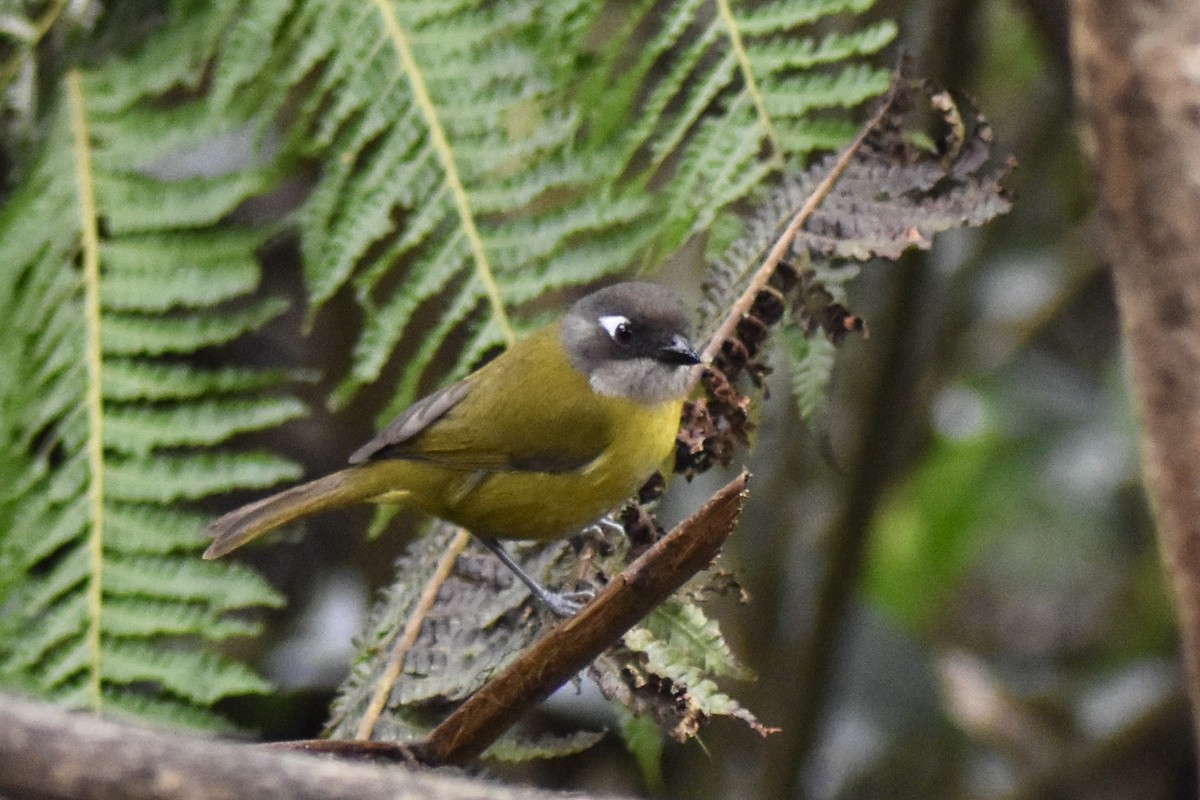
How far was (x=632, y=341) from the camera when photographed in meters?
2.38

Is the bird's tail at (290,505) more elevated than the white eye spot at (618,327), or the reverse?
the bird's tail at (290,505)

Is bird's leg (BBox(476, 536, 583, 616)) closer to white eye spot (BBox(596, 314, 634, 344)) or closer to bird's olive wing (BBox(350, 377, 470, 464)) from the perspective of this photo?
bird's olive wing (BBox(350, 377, 470, 464))

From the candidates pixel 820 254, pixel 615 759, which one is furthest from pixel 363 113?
pixel 615 759

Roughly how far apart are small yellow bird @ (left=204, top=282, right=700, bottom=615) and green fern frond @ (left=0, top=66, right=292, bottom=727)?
7.9 inches

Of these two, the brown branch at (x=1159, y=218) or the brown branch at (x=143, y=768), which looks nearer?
the brown branch at (x=143, y=768)

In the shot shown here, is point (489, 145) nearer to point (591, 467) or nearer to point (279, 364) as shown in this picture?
point (591, 467)

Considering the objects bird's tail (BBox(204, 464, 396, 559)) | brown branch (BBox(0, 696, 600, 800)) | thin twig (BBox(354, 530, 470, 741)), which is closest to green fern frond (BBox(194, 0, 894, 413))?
bird's tail (BBox(204, 464, 396, 559))

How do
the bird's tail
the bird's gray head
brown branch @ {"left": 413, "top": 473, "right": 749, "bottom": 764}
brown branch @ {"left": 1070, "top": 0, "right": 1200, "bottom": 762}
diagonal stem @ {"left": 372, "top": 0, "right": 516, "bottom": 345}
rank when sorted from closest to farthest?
brown branch @ {"left": 413, "top": 473, "right": 749, "bottom": 764}, brown branch @ {"left": 1070, "top": 0, "right": 1200, "bottom": 762}, the bird's tail, the bird's gray head, diagonal stem @ {"left": 372, "top": 0, "right": 516, "bottom": 345}

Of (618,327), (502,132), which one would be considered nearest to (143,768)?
(618,327)

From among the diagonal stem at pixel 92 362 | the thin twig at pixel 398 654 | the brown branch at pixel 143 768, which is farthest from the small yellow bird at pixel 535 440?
the brown branch at pixel 143 768

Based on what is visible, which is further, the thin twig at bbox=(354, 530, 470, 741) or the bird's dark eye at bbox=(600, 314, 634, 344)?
the bird's dark eye at bbox=(600, 314, 634, 344)

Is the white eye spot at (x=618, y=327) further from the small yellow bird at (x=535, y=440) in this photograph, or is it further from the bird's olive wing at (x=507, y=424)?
the bird's olive wing at (x=507, y=424)

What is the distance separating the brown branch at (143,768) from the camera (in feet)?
2.77

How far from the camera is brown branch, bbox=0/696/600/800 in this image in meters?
0.84
